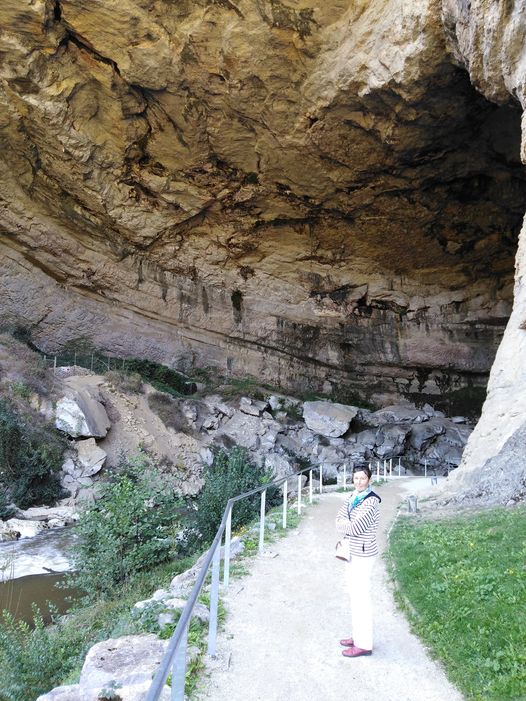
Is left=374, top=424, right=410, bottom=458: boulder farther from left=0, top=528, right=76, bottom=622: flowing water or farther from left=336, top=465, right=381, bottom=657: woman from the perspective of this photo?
left=336, top=465, right=381, bottom=657: woman

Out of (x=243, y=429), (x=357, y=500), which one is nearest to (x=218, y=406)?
(x=243, y=429)

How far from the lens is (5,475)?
15328 mm

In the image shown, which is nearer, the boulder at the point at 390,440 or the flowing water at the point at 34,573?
the flowing water at the point at 34,573

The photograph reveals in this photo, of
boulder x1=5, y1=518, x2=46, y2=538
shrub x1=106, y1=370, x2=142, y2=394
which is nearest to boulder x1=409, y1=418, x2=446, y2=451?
shrub x1=106, y1=370, x2=142, y2=394

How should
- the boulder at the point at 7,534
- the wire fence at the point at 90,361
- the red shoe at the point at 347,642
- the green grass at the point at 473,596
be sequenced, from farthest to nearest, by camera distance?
the wire fence at the point at 90,361 < the boulder at the point at 7,534 < the red shoe at the point at 347,642 < the green grass at the point at 473,596

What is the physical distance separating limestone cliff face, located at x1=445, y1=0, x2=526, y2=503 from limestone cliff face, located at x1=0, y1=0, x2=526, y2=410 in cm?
33

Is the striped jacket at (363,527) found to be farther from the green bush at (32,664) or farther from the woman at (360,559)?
the green bush at (32,664)

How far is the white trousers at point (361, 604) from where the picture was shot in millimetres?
3779

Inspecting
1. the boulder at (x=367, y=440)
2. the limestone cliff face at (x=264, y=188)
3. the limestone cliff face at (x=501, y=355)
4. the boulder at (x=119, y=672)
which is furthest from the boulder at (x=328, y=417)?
the boulder at (x=119, y=672)

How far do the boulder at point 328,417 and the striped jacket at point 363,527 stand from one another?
72.0 ft

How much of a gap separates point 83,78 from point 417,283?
64.3ft

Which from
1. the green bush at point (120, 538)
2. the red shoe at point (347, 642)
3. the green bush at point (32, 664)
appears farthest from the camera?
the green bush at point (120, 538)

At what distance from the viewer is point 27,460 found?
15812mm

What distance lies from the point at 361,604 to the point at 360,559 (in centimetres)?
32
